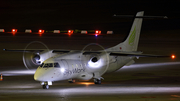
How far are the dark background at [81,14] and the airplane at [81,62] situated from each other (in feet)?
165

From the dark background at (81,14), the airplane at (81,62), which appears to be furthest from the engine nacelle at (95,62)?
the dark background at (81,14)

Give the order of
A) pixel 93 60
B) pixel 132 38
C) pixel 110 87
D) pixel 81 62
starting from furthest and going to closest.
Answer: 1. pixel 132 38
2. pixel 81 62
3. pixel 93 60
4. pixel 110 87

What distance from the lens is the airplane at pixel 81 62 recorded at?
2111 cm

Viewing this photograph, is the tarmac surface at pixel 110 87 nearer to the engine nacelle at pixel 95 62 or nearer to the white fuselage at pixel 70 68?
the white fuselage at pixel 70 68

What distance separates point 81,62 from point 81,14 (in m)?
92.3

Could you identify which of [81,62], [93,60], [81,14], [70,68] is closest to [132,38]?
[93,60]

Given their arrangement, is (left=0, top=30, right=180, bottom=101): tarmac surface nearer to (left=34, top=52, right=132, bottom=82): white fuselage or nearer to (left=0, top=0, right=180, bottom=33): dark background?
(left=34, top=52, right=132, bottom=82): white fuselage

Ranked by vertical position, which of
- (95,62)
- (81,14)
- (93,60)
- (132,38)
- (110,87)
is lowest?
(110,87)

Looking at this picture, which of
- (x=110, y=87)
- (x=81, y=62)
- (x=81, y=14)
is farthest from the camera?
(x=81, y=14)

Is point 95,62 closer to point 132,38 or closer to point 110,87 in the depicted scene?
point 110,87

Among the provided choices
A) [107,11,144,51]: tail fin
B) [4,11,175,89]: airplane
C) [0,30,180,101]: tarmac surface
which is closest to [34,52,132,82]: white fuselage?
[4,11,175,89]: airplane

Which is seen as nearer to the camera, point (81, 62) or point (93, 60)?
point (93, 60)

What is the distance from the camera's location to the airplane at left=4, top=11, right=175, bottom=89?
2111cm

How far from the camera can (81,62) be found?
23750 mm
